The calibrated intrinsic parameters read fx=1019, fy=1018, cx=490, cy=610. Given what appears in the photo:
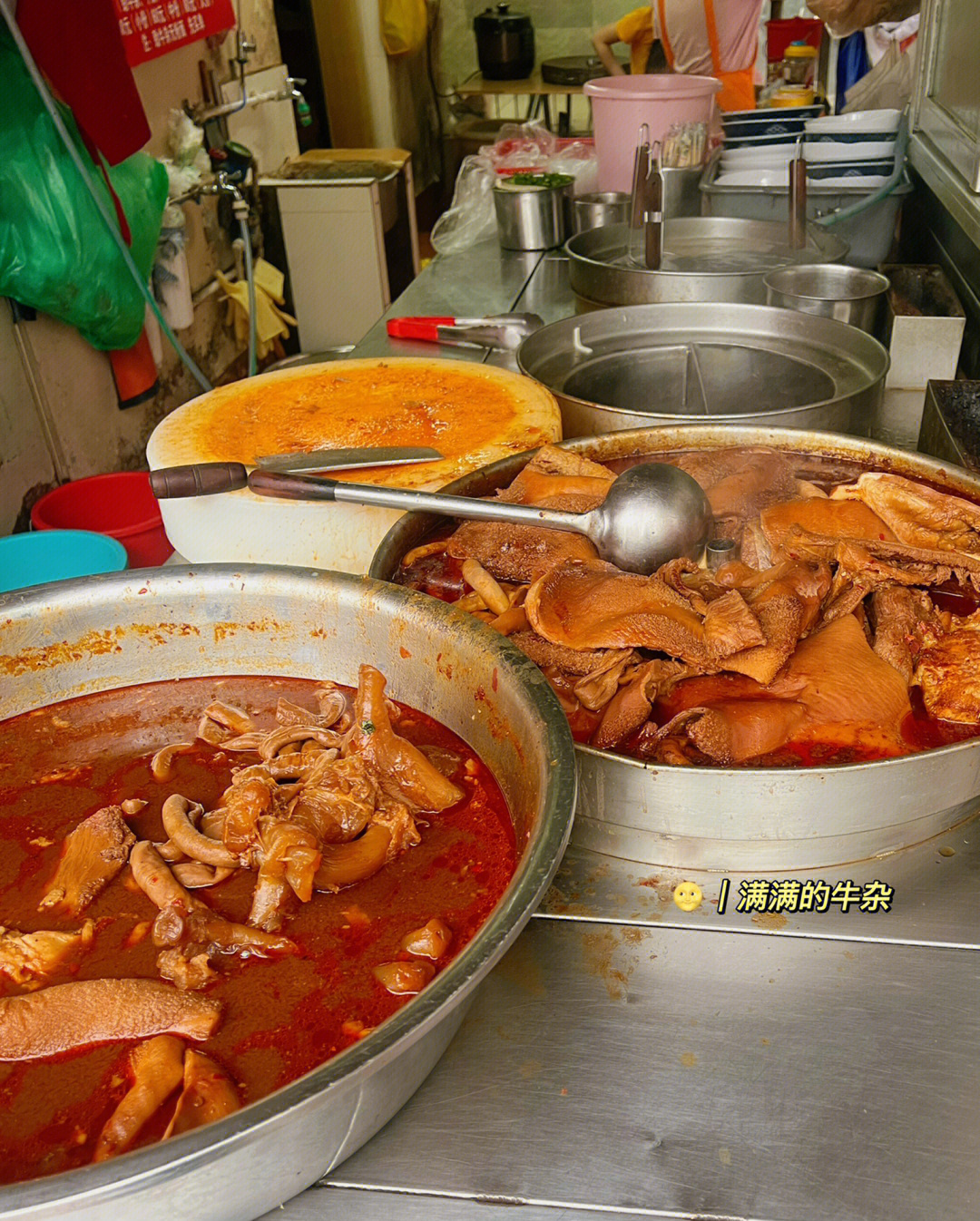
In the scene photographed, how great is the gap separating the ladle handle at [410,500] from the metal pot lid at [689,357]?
2.79 feet

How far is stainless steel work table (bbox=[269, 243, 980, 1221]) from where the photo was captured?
973mm

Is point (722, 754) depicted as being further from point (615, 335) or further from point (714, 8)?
point (714, 8)

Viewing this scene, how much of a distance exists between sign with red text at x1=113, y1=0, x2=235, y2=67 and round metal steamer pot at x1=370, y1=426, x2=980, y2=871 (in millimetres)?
4683

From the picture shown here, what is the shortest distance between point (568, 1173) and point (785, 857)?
46 cm

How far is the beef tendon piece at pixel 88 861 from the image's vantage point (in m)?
1.11

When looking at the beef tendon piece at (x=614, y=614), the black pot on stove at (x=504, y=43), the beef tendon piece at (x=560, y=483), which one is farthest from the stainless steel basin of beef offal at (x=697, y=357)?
the black pot on stove at (x=504, y=43)

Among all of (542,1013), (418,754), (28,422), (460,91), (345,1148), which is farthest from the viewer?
(460,91)

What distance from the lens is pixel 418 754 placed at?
125 centimetres

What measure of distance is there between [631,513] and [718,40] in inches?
218

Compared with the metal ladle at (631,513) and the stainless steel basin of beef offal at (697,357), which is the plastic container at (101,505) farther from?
the metal ladle at (631,513)

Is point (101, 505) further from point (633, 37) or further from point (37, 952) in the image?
point (633, 37)

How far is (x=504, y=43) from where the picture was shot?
10.1 meters

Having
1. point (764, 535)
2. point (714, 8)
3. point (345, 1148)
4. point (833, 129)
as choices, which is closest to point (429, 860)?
point (345, 1148)

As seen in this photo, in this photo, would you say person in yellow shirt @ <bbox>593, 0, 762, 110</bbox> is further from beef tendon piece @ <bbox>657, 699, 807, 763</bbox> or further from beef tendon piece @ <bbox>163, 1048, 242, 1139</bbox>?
beef tendon piece @ <bbox>163, 1048, 242, 1139</bbox>
